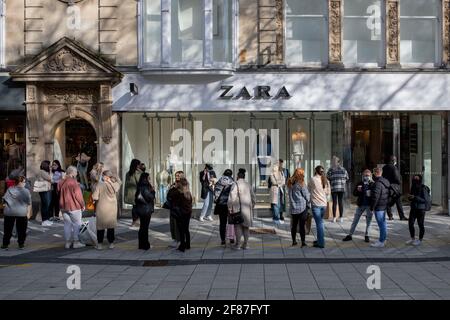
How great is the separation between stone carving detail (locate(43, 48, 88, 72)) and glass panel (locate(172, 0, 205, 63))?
265cm

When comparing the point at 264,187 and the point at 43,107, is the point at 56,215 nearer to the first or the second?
the point at 43,107

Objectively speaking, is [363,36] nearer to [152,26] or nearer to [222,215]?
[152,26]

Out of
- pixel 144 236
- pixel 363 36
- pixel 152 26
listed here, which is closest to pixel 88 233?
pixel 144 236

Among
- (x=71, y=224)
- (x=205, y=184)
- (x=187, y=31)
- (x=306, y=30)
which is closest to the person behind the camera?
(x=71, y=224)

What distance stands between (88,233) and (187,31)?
7.72 meters

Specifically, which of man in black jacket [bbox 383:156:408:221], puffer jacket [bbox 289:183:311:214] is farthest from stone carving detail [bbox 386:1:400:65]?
puffer jacket [bbox 289:183:311:214]

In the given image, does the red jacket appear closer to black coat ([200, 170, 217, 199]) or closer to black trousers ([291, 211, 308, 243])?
black trousers ([291, 211, 308, 243])

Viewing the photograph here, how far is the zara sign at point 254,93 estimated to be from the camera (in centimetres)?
1892

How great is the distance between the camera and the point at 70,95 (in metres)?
19.0

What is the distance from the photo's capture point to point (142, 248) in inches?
548

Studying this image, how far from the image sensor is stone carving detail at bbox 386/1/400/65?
19156 millimetres

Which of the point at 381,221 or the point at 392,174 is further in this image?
the point at 392,174

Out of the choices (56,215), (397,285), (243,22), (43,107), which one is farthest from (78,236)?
(243,22)

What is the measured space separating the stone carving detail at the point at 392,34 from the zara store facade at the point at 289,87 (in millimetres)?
29
